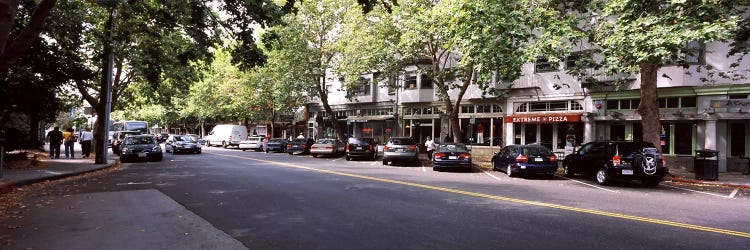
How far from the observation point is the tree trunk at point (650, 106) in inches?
666

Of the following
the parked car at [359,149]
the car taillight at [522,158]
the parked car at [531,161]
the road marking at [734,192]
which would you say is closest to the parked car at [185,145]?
the parked car at [359,149]

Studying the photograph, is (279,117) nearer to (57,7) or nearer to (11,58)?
(57,7)

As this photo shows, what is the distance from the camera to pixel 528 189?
12.8m

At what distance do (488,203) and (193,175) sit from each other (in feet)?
33.0

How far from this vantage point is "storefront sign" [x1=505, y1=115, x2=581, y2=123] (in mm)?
24000

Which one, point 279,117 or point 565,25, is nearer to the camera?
point 565,25

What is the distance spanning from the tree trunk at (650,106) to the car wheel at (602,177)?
371cm

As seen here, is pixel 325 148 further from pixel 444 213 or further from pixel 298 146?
pixel 444 213

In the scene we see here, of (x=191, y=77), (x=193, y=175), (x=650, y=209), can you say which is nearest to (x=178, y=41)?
(x=191, y=77)

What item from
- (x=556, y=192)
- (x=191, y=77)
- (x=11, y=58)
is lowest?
(x=556, y=192)

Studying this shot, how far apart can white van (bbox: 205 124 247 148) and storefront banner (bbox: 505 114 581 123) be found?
2647 cm

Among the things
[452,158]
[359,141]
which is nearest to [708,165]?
[452,158]

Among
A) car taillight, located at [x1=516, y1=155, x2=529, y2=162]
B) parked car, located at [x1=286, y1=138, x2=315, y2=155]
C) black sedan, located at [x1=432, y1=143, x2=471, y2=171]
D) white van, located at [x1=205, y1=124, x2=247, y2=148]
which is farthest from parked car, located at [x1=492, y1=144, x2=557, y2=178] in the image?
white van, located at [x1=205, y1=124, x2=247, y2=148]

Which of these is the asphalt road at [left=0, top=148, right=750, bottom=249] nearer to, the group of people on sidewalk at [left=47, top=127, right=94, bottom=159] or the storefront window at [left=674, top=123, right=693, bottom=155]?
the storefront window at [left=674, top=123, right=693, bottom=155]
